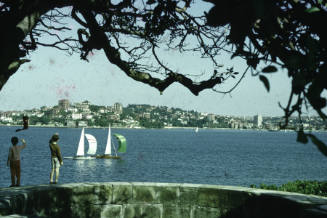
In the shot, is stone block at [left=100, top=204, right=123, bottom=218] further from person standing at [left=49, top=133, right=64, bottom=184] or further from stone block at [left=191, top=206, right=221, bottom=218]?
person standing at [left=49, top=133, right=64, bottom=184]

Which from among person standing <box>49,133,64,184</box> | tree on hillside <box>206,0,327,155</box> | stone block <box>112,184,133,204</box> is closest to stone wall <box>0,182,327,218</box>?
stone block <box>112,184,133,204</box>

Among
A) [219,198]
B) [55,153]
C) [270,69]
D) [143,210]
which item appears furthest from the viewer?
[55,153]

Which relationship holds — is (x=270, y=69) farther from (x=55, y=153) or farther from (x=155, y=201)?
(x=55, y=153)

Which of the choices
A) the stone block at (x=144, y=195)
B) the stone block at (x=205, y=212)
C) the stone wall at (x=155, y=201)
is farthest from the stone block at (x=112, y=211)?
the stone block at (x=205, y=212)

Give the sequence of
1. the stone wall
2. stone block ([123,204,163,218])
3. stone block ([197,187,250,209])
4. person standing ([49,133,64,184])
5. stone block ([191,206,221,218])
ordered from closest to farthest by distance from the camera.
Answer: the stone wall
stone block ([197,187,250,209])
stone block ([191,206,221,218])
stone block ([123,204,163,218])
person standing ([49,133,64,184])

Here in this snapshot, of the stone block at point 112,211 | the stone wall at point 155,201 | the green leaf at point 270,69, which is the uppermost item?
the green leaf at point 270,69

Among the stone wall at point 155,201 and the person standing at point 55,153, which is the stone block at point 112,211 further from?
the person standing at point 55,153

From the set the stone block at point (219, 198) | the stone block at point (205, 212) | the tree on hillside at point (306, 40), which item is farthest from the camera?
the stone block at point (205, 212)

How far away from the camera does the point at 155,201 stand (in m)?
6.77

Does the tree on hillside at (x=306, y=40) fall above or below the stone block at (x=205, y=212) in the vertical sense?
above

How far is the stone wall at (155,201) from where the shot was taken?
592 cm

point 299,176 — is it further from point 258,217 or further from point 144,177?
point 258,217

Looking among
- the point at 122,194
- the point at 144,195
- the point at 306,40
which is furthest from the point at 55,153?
the point at 306,40

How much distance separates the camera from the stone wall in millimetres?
5922
